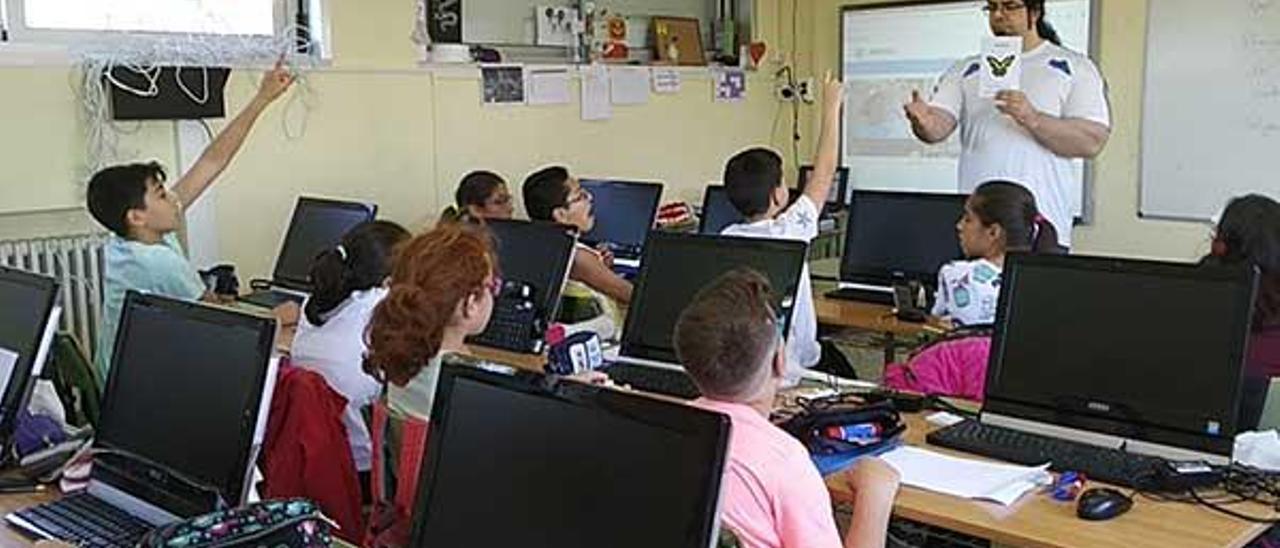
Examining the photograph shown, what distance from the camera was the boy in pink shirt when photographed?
5.21 ft

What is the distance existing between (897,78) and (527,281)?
4.00 meters

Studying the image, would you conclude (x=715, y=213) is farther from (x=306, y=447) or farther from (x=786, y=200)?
(x=306, y=447)

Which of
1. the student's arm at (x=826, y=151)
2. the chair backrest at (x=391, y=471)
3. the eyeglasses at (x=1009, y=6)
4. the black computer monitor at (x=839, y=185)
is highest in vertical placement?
the eyeglasses at (x=1009, y=6)

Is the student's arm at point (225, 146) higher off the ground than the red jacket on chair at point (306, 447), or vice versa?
the student's arm at point (225, 146)

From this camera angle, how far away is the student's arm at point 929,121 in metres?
4.15

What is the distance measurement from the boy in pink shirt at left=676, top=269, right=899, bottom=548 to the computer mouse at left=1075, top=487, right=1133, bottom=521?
11.5 inches

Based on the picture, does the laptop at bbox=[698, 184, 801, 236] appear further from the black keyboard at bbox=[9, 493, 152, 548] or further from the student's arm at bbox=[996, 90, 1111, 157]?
the black keyboard at bbox=[9, 493, 152, 548]

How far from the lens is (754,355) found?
1.82m

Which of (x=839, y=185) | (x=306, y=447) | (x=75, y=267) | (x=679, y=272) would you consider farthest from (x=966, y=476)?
(x=839, y=185)

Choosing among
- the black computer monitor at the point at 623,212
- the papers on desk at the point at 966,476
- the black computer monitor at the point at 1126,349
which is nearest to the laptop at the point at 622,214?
the black computer monitor at the point at 623,212

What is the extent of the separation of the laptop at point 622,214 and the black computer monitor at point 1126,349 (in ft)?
8.66

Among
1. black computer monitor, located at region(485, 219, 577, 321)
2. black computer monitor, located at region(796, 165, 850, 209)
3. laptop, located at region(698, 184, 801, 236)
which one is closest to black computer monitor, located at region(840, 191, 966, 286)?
laptop, located at region(698, 184, 801, 236)

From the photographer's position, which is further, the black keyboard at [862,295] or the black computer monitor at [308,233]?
the black computer monitor at [308,233]

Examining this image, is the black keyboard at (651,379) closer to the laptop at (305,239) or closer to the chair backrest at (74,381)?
the chair backrest at (74,381)
